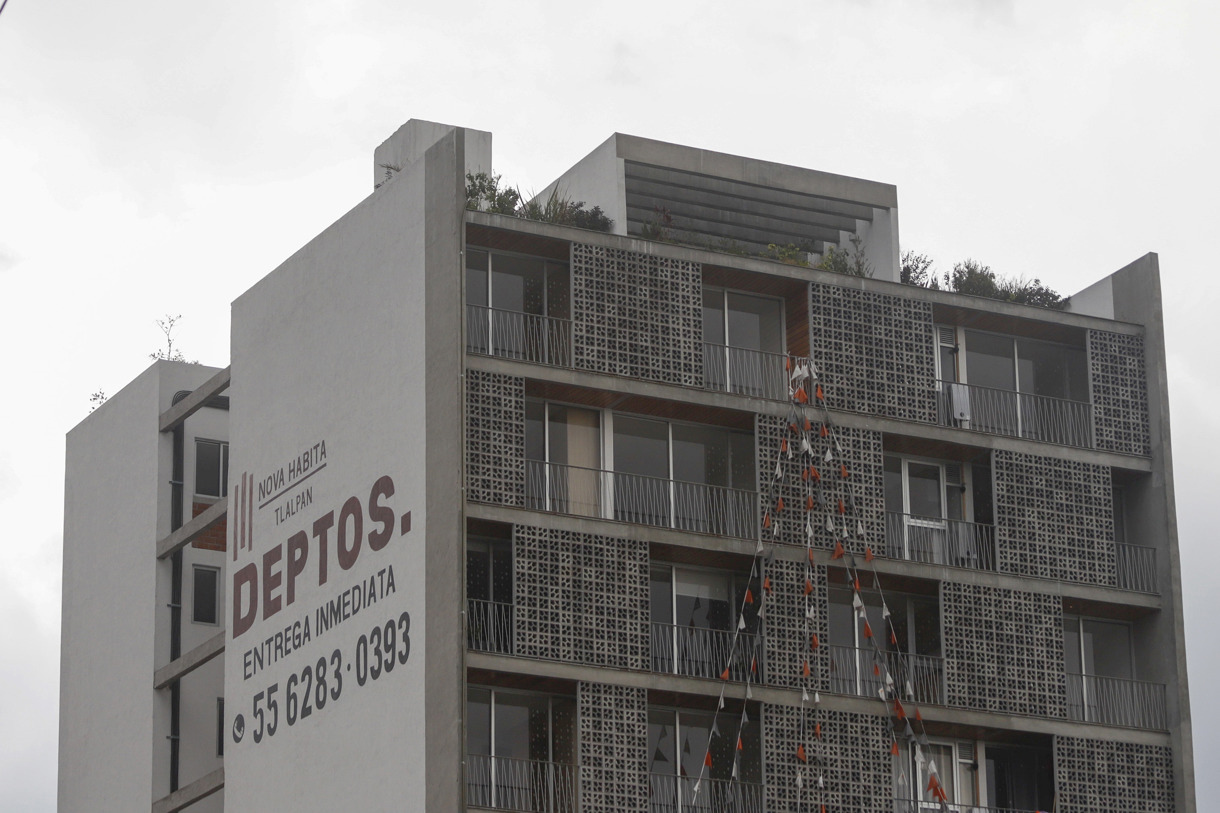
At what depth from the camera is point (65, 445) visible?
6034cm

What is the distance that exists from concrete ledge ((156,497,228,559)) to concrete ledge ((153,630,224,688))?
217 cm

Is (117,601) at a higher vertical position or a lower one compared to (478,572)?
higher

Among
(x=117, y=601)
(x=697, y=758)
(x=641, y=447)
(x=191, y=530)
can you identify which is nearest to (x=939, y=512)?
(x=641, y=447)

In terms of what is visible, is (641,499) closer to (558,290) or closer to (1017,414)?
(558,290)

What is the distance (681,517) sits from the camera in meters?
46.3

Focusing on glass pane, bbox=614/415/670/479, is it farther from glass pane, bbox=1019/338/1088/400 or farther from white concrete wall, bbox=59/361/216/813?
white concrete wall, bbox=59/361/216/813

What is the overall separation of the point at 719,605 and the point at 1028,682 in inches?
235

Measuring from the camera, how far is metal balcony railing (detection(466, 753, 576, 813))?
42.9 metres

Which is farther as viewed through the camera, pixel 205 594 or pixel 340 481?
pixel 205 594

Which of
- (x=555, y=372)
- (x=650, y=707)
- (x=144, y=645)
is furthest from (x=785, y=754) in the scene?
(x=144, y=645)

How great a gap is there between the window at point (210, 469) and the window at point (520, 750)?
14.0 metres

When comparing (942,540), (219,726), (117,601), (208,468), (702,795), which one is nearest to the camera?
(702,795)

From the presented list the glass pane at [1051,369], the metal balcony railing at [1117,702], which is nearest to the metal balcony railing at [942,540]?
the metal balcony railing at [1117,702]

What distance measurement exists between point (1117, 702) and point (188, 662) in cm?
1863
